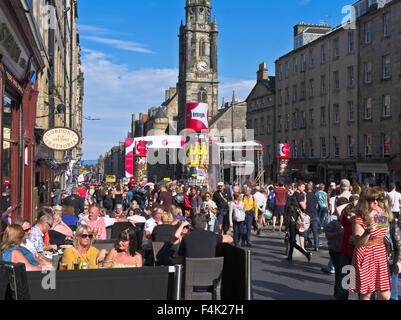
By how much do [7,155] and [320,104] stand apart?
123 feet

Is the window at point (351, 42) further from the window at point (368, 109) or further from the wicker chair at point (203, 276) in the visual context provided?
the wicker chair at point (203, 276)

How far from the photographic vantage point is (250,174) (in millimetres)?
44125

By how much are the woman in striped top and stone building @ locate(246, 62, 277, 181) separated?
45.9 metres

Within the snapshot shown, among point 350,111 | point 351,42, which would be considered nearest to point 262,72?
point 351,42

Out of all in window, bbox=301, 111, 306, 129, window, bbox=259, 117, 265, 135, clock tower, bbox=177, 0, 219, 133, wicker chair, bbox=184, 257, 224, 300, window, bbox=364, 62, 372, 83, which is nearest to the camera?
wicker chair, bbox=184, 257, 224, 300

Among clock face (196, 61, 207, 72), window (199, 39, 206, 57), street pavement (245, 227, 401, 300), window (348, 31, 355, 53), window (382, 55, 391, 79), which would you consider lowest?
street pavement (245, 227, 401, 300)

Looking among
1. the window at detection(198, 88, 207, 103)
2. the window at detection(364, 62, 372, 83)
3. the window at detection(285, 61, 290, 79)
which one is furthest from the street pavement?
the window at detection(198, 88, 207, 103)

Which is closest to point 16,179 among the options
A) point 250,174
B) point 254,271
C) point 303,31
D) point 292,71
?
point 254,271

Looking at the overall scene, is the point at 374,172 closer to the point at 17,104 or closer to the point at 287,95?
the point at 287,95

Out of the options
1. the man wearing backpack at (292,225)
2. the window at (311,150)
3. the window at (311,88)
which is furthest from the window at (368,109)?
the man wearing backpack at (292,225)

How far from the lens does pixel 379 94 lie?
3431cm

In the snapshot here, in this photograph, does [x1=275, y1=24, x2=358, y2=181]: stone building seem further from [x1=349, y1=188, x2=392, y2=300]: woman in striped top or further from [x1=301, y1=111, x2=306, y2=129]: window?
[x1=349, y1=188, x2=392, y2=300]: woman in striped top

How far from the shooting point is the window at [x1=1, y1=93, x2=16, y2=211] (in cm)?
819
